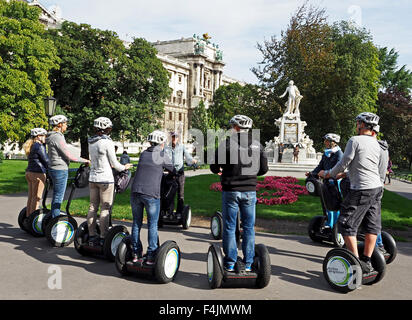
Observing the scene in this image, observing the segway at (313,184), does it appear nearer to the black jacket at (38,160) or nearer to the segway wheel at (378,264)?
the segway wheel at (378,264)

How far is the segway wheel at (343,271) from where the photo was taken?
15.9 feet

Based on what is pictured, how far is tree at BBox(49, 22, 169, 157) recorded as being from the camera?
3200 centimetres

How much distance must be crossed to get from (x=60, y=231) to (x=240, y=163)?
3811 mm

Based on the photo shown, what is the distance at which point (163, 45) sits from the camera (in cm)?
10350

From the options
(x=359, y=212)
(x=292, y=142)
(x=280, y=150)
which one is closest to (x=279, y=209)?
(x=359, y=212)

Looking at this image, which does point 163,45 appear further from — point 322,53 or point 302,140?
point 302,140

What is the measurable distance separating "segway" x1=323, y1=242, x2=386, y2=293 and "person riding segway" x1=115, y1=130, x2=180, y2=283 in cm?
206

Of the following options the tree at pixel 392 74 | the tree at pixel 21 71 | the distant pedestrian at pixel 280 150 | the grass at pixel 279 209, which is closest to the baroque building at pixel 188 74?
the tree at pixel 392 74

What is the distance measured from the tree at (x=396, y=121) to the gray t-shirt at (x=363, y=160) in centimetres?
4930

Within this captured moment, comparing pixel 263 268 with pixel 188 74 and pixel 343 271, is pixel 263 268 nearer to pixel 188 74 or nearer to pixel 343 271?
pixel 343 271

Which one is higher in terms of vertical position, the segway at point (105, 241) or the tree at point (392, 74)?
the tree at point (392, 74)

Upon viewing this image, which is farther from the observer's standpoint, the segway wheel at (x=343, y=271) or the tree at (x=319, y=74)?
the tree at (x=319, y=74)

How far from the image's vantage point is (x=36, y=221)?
7496 mm

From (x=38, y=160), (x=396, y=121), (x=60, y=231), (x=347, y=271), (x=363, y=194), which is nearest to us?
(x=347, y=271)
